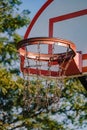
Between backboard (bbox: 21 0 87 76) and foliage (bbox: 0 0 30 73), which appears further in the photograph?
foliage (bbox: 0 0 30 73)

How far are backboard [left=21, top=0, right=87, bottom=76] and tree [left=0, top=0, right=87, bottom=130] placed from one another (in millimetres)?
5248

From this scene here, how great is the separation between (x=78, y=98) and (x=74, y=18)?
330 inches

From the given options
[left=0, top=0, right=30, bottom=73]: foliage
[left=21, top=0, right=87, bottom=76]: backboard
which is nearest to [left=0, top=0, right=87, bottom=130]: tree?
[left=0, top=0, right=30, bottom=73]: foliage

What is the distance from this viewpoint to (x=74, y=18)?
393 cm

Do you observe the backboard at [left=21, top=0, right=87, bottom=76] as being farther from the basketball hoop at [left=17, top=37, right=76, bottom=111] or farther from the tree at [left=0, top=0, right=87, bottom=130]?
the tree at [left=0, top=0, right=87, bottom=130]

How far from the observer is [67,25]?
3920 millimetres

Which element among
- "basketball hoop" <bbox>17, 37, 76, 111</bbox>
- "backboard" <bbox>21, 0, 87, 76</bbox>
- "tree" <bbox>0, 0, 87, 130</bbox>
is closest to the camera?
"basketball hoop" <bbox>17, 37, 76, 111</bbox>

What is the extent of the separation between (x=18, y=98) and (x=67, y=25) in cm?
825

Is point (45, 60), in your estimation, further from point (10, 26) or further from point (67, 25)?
point (10, 26)

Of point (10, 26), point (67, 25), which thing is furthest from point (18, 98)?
point (67, 25)

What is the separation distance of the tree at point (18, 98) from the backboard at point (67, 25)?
525cm

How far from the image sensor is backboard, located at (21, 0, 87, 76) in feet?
12.1

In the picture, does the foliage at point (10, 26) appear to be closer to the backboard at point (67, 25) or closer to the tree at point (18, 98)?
the tree at point (18, 98)

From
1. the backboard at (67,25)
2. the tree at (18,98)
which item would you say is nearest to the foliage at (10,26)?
the tree at (18,98)
